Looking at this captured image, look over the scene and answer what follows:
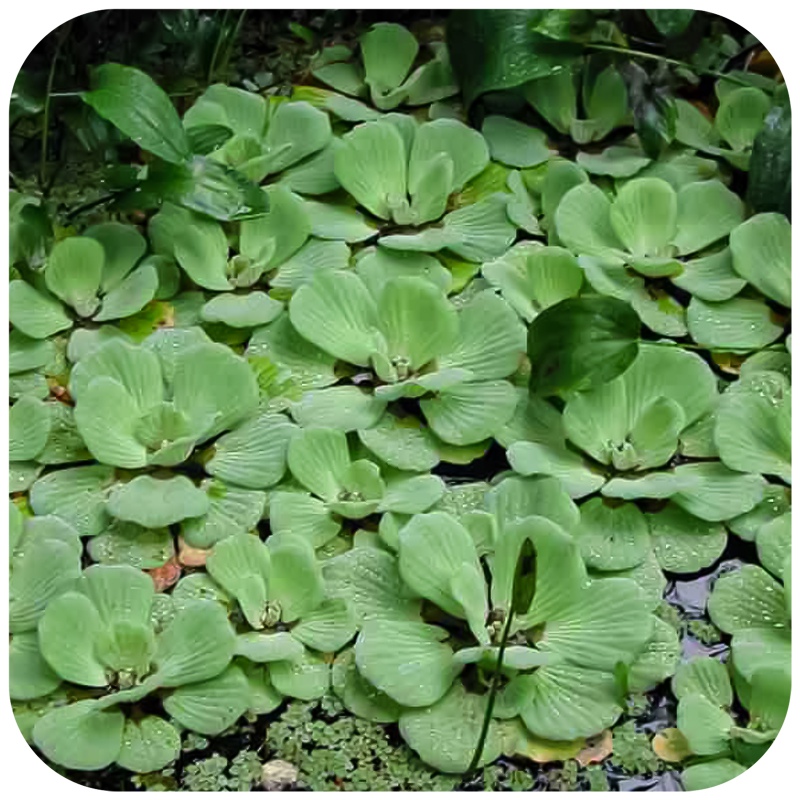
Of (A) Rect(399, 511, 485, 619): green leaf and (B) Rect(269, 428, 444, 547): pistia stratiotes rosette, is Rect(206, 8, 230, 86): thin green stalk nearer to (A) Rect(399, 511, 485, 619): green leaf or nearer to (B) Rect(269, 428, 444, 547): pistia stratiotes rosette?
(B) Rect(269, 428, 444, 547): pistia stratiotes rosette

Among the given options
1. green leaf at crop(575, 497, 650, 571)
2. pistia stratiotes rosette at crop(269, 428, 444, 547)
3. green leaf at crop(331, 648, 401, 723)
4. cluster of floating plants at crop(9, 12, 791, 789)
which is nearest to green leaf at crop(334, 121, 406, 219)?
cluster of floating plants at crop(9, 12, 791, 789)

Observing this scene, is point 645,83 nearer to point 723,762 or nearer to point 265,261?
point 265,261

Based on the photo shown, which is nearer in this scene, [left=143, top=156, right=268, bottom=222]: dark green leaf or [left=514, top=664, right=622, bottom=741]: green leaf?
[left=514, top=664, right=622, bottom=741]: green leaf

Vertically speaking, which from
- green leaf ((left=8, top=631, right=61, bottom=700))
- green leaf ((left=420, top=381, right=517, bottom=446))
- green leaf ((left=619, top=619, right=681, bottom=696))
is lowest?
green leaf ((left=619, top=619, right=681, bottom=696))

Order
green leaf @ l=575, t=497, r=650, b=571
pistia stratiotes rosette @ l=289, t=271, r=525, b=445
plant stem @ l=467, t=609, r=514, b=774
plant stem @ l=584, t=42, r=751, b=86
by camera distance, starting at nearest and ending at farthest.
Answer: plant stem @ l=467, t=609, r=514, b=774
green leaf @ l=575, t=497, r=650, b=571
pistia stratiotes rosette @ l=289, t=271, r=525, b=445
plant stem @ l=584, t=42, r=751, b=86

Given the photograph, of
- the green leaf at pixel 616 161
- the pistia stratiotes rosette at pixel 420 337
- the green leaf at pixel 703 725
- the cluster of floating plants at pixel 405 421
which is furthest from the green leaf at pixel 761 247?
the green leaf at pixel 703 725

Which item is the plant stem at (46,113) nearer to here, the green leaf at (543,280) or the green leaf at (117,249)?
the green leaf at (117,249)
